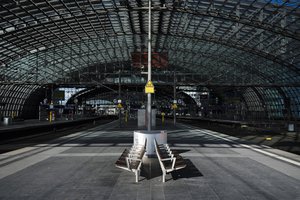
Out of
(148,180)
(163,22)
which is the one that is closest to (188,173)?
(148,180)

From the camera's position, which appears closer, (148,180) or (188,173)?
(148,180)

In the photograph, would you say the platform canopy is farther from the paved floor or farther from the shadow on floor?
the shadow on floor

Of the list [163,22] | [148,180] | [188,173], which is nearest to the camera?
[148,180]

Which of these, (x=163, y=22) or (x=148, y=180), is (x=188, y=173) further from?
(x=163, y=22)

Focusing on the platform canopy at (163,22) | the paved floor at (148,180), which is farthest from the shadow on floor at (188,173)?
the platform canopy at (163,22)

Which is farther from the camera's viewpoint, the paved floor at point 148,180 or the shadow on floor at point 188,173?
the shadow on floor at point 188,173

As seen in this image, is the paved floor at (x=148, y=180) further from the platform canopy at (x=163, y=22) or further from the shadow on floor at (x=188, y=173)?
the platform canopy at (x=163, y=22)

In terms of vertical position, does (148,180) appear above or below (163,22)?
below

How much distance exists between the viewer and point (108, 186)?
6938 mm

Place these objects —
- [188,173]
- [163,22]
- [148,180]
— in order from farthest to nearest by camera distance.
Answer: [163,22], [188,173], [148,180]

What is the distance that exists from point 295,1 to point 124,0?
20.3 metres

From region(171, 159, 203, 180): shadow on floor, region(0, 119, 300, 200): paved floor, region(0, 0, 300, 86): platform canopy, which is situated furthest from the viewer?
region(0, 0, 300, 86): platform canopy

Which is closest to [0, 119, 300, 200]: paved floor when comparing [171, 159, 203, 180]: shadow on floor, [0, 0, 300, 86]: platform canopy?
[171, 159, 203, 180]: shadow on floor

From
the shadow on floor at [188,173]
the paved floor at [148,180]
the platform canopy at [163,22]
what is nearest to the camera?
the paved floor at [148,180]
